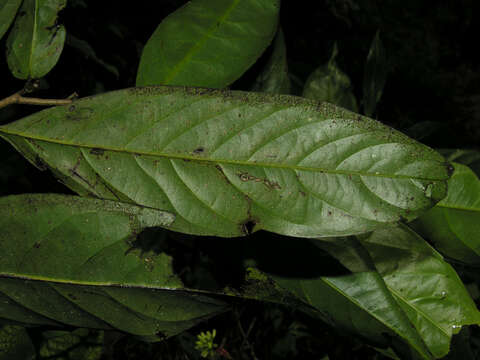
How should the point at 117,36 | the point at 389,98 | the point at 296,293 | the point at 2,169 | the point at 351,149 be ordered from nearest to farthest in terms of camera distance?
1. the point at 351,149
2. the point at 296,293
3. the point at 2,169
4. the point at 117,36
5. the point at 389,98

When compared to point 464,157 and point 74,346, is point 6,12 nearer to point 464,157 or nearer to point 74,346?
point 74,346

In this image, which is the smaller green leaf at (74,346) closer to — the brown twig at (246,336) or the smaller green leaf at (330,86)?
the brown twig at (246,336)

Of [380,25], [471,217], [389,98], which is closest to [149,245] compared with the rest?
[471,217]

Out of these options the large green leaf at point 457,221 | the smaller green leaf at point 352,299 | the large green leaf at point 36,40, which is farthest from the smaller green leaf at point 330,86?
the large green leaf at point 36,40

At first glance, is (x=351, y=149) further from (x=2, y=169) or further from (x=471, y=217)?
(x=2, y=169)

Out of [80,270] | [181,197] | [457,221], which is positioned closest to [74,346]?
[80,270]

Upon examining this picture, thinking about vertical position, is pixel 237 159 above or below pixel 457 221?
above
